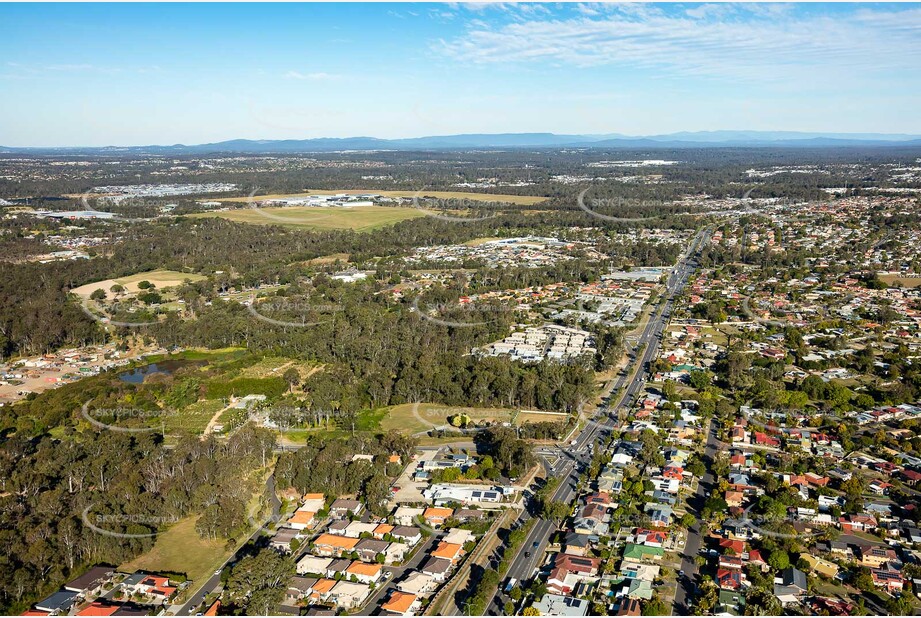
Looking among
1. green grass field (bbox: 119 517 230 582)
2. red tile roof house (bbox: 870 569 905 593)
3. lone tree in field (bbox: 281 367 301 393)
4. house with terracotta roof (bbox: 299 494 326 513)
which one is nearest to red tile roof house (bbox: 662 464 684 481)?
red tile roof house (bbox: 870 569 905 593)

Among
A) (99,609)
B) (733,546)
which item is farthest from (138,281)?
(733,546)

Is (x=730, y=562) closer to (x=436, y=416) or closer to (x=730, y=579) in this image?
(x=730, y=579)

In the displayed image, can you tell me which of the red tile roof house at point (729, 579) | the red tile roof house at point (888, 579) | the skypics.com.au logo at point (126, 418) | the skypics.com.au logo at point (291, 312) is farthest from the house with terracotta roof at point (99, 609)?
the skypics.com.au logo at point (291, 312)

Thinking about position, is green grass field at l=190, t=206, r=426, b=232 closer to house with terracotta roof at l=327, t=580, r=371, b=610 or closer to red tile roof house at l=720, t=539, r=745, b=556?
house with terracotta roof at l=327, t=580, r=371, b=610

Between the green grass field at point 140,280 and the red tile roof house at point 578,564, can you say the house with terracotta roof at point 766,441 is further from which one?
the green grass field at point 140,280

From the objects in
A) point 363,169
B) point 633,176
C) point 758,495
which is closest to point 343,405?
point 758,495
